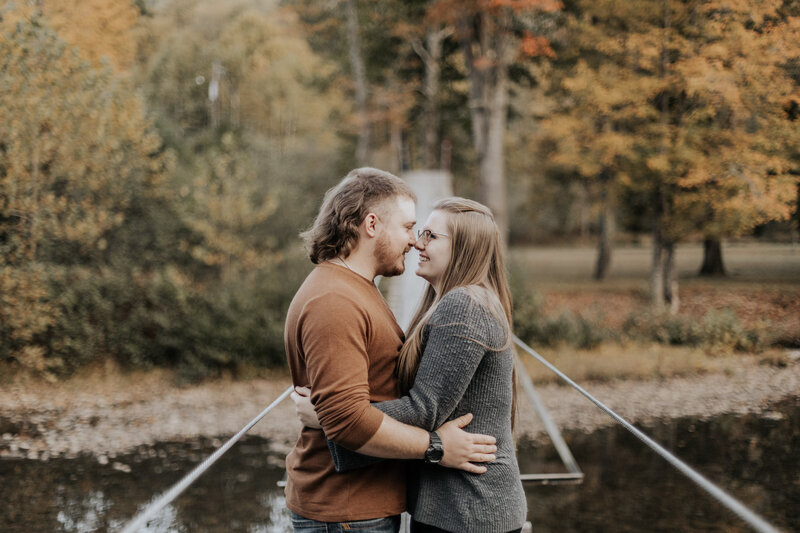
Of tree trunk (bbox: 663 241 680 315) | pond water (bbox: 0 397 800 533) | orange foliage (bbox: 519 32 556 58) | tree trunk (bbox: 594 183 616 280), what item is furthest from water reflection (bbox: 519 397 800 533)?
orange foliage (bbox: 519 32 556 58)

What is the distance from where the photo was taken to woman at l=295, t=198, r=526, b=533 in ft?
4.83

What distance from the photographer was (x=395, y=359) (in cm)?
157

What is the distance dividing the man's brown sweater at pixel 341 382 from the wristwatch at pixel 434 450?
0.41ft

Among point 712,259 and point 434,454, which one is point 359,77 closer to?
point 712,259

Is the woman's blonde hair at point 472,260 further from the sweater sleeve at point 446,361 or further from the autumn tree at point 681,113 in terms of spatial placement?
the autumn tree at point 681,113

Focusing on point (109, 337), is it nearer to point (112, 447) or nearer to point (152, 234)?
point (152, 234)

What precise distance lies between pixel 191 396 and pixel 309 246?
31.0 ft

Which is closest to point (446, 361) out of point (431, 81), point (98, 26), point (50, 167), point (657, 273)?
point (657, 273)

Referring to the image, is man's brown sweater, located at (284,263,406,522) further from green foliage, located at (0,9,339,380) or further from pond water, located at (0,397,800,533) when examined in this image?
green foliage, located at (0,9,339,380)

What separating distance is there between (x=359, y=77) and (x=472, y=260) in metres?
16.7

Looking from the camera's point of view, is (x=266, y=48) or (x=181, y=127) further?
(x=266, y=48)

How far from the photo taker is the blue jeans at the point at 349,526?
1521 mm

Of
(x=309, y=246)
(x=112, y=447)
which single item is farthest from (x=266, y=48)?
(x=309, y=246)

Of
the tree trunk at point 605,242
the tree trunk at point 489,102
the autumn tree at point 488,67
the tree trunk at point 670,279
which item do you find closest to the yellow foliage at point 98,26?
the autumn tree at point 488,67
